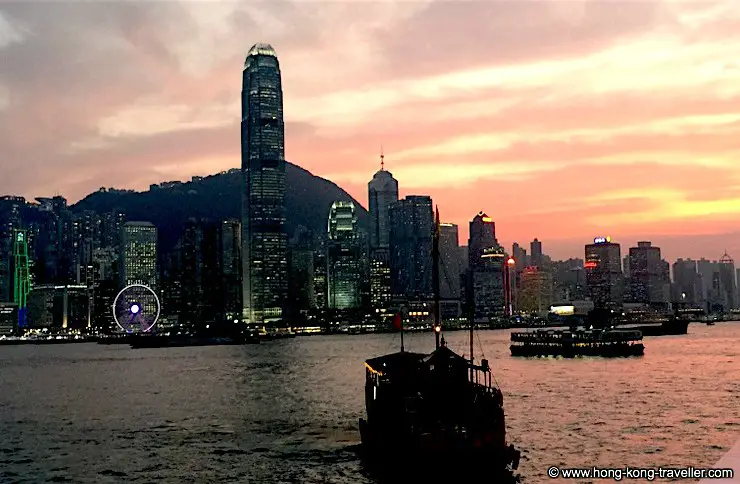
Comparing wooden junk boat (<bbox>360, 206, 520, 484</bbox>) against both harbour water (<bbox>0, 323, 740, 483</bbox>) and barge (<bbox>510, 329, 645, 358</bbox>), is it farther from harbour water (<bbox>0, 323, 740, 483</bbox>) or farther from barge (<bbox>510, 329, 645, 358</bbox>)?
barge (<bbox>510, 329, 645, 358</bbox>)

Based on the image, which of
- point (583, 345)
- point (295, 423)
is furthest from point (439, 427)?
point (583, 345)

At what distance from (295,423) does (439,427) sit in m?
33.4

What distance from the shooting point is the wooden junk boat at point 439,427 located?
43.7 metres

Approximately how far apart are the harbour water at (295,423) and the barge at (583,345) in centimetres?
2413

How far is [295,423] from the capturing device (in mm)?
76188

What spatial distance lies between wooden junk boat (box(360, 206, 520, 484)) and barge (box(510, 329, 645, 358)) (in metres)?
121

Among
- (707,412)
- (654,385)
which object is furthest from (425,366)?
(654,385)

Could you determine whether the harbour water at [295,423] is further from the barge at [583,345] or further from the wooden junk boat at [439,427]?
the barge at [583,345]

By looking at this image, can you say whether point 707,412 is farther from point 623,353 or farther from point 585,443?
point 623,353

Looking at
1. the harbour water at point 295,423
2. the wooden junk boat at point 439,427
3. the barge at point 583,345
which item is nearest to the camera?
the wooden junk boat at point 439,427

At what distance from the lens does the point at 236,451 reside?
62.3 m

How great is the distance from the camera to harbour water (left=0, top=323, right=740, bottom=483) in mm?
55750

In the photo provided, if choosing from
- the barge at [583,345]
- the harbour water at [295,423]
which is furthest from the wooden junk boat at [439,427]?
the barge at [583,345]

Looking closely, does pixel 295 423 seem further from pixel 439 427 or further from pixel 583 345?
pixel 583 345
